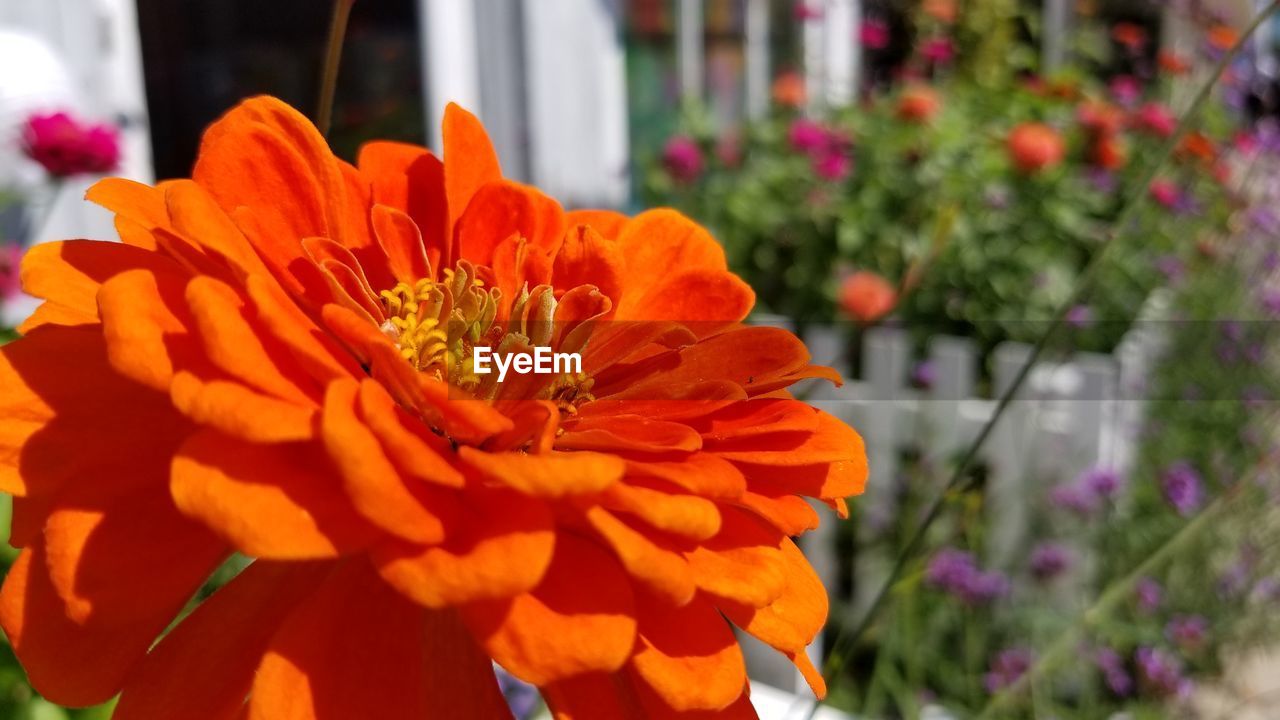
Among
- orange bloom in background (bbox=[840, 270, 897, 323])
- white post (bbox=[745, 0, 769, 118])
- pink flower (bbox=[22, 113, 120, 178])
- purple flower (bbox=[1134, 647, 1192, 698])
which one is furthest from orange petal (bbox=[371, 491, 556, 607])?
white post (bbox=[745, 0, 769, 118])

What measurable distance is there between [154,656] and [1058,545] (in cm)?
206

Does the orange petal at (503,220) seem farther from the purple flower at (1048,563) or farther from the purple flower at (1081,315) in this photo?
the purple flower at (1081,315)

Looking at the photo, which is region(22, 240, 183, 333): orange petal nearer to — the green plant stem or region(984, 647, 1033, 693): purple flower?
the green plant stem

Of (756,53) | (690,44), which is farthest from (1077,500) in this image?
(756,53)

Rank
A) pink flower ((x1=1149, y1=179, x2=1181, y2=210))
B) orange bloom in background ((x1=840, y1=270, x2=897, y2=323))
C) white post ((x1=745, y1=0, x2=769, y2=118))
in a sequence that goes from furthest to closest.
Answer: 1. white post ((x1=745, y1=0, x2=769, y2=118))
2. pink flower ((x1=1149, y1=179, x2=1181, y2=210))
3. orange bloom in background ((x1=840, y1=270, x2=897, y2=323))

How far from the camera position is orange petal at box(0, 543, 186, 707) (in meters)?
0.32

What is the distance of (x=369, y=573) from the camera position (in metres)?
0.35

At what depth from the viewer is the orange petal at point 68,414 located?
329mm

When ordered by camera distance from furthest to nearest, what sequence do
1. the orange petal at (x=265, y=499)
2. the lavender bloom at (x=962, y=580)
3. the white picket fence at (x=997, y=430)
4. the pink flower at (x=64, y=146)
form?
the white picket fence at (x=997, y=430) → the lavender bloom at (x=962, y=580) → the pink flower at (x=64, y=146) → the orange petal at (x=265, y=499)

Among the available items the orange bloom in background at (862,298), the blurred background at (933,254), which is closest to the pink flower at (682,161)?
the blurred background at (933,254)

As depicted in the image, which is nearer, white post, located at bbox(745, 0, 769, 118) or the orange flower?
the orange flower

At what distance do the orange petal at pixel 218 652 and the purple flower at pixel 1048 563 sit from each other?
1779 mm

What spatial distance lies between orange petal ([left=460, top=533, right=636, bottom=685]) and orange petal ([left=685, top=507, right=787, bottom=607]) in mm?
29

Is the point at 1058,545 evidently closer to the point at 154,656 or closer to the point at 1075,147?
the point at 1075,147
